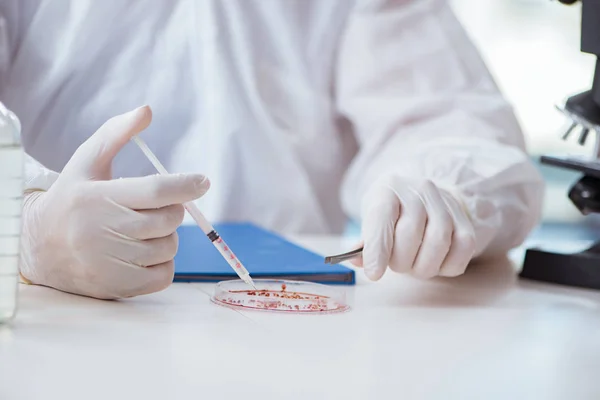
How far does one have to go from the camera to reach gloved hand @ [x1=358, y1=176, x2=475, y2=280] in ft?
2.95

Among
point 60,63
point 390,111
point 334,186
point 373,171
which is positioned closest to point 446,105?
point 390,111

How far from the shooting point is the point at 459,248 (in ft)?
Result: 3.14

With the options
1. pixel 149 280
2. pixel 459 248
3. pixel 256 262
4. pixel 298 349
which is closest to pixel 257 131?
pixel 256 262

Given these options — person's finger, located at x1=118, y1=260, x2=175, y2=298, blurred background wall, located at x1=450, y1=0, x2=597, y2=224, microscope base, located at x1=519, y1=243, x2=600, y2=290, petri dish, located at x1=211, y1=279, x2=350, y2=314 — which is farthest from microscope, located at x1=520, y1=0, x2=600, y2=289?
blurred background wall, located at x1=450, y1=0, x2=597, y2=224

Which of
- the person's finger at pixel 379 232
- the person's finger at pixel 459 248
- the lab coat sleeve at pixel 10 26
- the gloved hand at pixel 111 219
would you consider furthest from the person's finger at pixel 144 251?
the lab coat sleeve at pixel 10 26

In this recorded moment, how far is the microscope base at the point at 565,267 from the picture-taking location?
3.52ft

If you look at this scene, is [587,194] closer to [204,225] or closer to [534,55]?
[204,225]

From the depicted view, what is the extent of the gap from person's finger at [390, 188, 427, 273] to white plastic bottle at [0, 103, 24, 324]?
0.46 m

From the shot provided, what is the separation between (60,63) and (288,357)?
2.87ft

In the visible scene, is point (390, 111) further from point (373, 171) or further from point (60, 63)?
point (60, 63)

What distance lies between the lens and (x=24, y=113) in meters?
1.18

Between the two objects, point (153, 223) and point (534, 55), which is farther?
point (534, 55)

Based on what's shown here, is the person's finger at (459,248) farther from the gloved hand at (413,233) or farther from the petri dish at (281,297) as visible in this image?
the petri dish at (281,297)

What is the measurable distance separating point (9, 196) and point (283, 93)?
1143 millimetres
